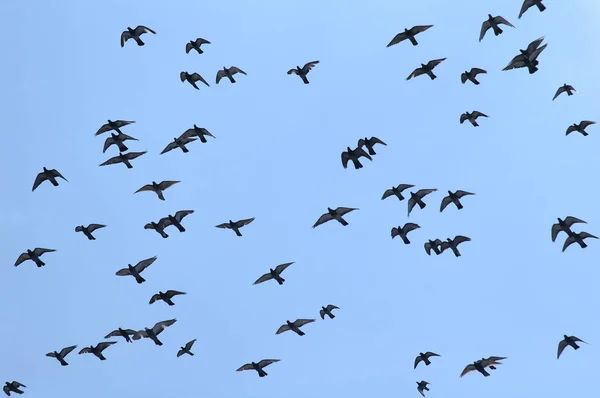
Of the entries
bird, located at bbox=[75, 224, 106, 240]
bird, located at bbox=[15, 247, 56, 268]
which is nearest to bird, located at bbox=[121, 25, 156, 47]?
bird, located at bbox=[75, 224, 106, 240]

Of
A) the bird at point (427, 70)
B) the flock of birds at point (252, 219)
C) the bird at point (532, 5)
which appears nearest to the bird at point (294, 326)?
the flock of birds at point (252, 219)

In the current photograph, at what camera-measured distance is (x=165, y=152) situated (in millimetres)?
63281

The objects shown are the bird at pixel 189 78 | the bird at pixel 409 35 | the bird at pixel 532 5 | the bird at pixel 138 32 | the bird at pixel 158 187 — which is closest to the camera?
the bird at pixel 532 5

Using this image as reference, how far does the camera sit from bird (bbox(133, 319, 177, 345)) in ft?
207

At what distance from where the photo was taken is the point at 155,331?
6419 centimetres

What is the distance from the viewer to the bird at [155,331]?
63.1m

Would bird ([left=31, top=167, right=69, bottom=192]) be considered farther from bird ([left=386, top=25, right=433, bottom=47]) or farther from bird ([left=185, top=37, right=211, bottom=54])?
bird ([left=386, top=25, right=433, bottom=47])

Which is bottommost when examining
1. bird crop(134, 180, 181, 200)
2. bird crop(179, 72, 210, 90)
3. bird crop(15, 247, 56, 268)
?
bird crop(15, 247, 56, 268)

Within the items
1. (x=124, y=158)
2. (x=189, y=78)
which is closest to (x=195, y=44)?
(x=189, y=78)

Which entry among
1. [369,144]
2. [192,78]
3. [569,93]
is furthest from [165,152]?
[569,93]

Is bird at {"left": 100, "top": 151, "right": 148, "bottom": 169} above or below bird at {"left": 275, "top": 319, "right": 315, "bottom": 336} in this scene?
above

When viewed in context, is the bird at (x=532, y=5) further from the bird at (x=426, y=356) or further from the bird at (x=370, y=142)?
the bird at (x=426, y=356)

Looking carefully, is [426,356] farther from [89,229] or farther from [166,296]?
[89,229]

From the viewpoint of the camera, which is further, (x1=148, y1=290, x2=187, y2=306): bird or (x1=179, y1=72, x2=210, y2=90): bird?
(x1=179, y1=72, x2=210, y2=90): bird
